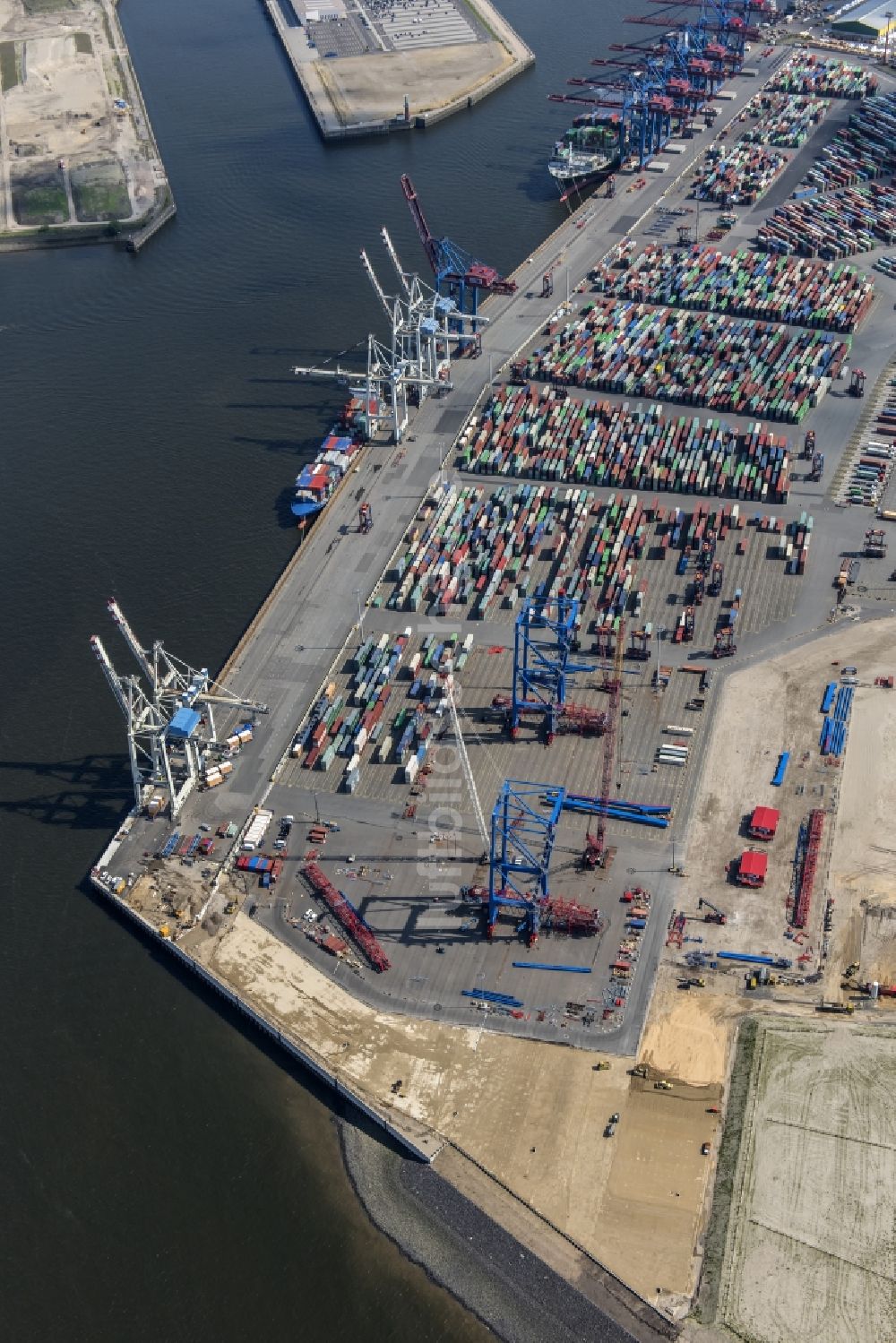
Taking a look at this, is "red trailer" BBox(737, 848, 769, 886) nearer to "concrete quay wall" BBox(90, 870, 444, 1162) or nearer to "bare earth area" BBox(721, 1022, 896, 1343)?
"bare earth area" BBox(721, 1022, 896, 1343)

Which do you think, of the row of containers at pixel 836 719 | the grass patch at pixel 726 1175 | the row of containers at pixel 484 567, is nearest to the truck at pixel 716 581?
the row of containers at pixel 484 567

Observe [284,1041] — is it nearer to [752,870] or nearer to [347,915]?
[347,915]

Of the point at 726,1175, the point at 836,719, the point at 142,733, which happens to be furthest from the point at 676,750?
the point at 142,733

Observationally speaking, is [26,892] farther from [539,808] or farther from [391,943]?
[539,808]

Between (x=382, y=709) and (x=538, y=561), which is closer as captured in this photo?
(x=382, y=709)

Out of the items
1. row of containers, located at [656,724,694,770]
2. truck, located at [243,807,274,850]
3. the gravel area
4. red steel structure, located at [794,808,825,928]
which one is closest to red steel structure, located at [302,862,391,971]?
truck, located at [243,807,274,850]

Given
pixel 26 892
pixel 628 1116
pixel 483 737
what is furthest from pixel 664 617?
pixel 26 892
